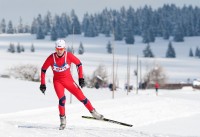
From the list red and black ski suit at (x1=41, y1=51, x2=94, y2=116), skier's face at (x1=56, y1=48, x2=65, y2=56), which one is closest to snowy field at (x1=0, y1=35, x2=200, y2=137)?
red and black ski suit at (x1=41, y1=51, x2=94, y2=116)

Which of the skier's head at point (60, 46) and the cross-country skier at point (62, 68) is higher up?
the skier's head at point (60, 46)

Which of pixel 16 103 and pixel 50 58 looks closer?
pixel 50 58

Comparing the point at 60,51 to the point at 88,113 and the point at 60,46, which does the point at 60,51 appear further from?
the point at 88,113

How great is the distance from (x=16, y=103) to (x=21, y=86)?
13.3m

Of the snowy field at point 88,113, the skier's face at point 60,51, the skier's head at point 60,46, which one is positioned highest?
the skier's head at point 60,46

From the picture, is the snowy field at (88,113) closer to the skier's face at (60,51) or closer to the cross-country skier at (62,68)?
the cross-country skier at (62,68)

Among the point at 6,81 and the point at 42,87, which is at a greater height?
the point at 42,87

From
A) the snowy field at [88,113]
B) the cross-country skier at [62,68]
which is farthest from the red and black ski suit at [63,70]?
the snowy field at [88,113]

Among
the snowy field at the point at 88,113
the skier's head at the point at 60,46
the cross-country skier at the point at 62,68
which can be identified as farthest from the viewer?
the cross-country skier at the point at 62,68

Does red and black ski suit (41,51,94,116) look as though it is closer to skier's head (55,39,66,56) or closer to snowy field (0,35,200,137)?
skier's head (55,39,66,56)

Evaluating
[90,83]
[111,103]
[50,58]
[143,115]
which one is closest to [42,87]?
[50,58]

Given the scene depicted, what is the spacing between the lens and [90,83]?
10550cm

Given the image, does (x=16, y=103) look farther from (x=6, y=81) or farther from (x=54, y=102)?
(x=6, y=81)

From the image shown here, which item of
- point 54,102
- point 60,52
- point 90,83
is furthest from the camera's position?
point 90,83
